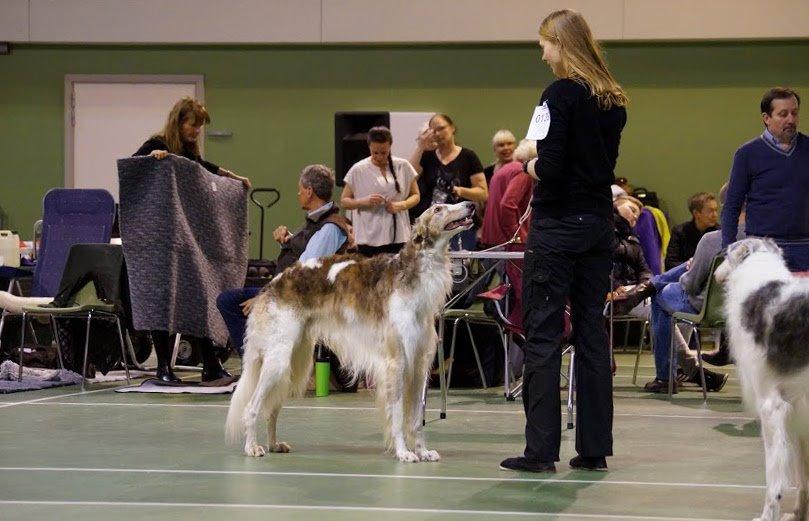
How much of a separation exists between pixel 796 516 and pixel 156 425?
3.39 metres

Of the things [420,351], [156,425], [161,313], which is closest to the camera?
[420,351]

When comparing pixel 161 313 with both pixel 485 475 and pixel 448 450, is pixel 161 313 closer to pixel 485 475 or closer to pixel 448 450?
pixel 448 450

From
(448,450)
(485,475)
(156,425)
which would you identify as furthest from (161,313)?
(485,475)

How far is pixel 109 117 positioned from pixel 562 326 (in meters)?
9.71

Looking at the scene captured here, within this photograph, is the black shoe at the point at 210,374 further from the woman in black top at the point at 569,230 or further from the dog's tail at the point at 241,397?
the woman in black top at the point at 569,230

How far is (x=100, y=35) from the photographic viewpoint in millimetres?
13008

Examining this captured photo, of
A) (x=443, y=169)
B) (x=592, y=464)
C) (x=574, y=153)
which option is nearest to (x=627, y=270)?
(x=443, y=169)

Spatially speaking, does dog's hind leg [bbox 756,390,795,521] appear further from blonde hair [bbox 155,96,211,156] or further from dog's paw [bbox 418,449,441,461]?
blonde hair [bbox 155,96,211,156]

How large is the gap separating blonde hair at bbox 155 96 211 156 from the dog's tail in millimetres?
2601

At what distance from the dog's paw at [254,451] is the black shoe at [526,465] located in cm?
106

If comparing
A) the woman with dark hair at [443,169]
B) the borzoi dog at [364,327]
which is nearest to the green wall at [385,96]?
the woman with dark hair at [443,169]

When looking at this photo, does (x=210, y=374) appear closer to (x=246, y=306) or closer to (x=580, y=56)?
(x=246, y=306)

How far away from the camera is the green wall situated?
42.2 feet

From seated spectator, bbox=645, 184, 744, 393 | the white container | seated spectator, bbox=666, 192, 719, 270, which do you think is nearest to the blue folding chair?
the white container
